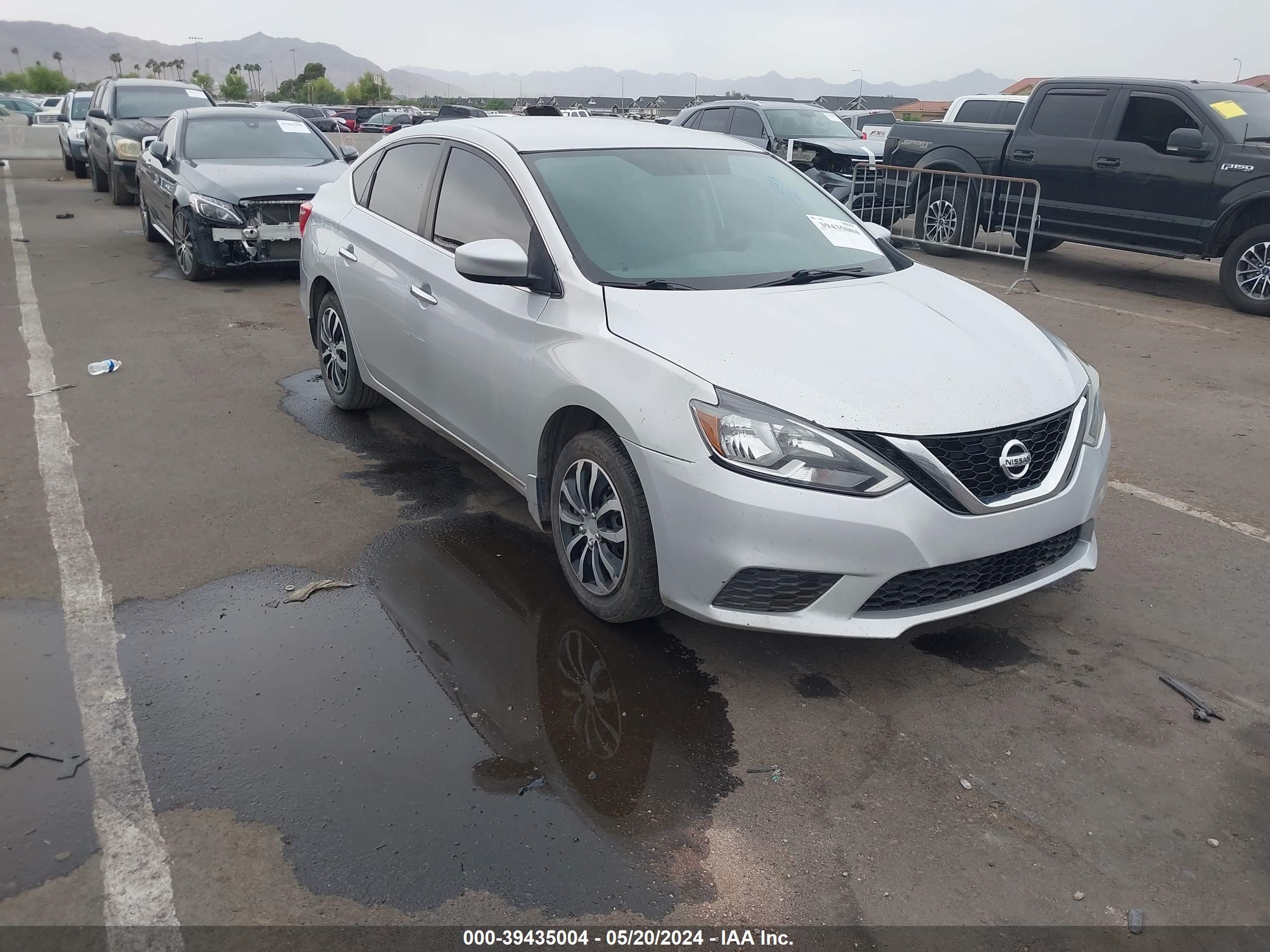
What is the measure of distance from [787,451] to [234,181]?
332 inches

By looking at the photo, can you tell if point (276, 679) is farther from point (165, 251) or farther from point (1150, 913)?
point (165, 251)

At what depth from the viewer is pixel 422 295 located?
4.70 m

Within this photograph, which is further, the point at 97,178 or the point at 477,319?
the point at 97,178

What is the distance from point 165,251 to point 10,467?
7.91 m

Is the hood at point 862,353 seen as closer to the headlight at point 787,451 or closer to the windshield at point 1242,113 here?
the headlight at point 787,451

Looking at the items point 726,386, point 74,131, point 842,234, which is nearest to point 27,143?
point 74,131

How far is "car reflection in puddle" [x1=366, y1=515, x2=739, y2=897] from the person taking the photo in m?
2.91

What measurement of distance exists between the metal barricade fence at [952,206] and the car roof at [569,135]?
6977 mm

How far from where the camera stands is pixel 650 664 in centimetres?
363

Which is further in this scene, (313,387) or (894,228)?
(894,228)

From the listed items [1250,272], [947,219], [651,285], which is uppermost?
[651,285]

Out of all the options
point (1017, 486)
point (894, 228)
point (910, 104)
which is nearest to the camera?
point (1017, 486)

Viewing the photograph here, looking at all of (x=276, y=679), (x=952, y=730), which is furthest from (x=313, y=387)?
(x=952, y=730)

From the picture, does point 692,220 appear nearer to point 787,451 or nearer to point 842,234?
point 842,234
